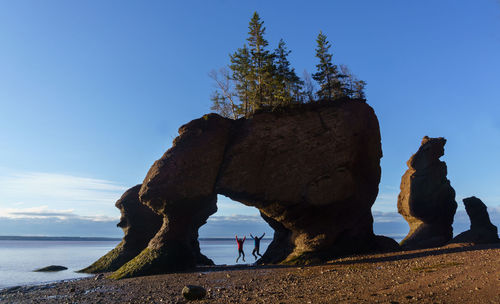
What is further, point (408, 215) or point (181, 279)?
point (408, 215)

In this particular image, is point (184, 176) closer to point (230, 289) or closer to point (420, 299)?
point (230, 289)

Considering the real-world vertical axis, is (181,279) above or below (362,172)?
below

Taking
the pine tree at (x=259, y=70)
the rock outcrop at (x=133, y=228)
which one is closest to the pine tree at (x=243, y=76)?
the pine tree at (x=259, y=70)

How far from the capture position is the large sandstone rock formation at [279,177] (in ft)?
80.6

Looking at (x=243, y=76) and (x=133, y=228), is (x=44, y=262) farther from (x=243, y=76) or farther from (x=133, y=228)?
(x=243, y=76)

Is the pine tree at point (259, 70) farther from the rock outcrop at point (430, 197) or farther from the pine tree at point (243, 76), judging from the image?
the rock outcrop at point (430, 197)

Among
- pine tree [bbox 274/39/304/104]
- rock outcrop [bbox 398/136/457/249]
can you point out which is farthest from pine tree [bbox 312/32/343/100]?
rock outcrop [bbox 398/136/457/249]

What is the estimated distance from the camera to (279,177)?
25.0 m

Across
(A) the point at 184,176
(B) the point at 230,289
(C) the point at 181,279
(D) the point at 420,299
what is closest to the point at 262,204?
(A) the point at 184,176

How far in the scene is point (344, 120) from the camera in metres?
25.7

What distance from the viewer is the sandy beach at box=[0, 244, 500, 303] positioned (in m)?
11.2

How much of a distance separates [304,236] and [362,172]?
664 cm

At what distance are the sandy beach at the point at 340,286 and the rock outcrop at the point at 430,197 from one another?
19613 millimetres

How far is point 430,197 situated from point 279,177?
23506 mm
